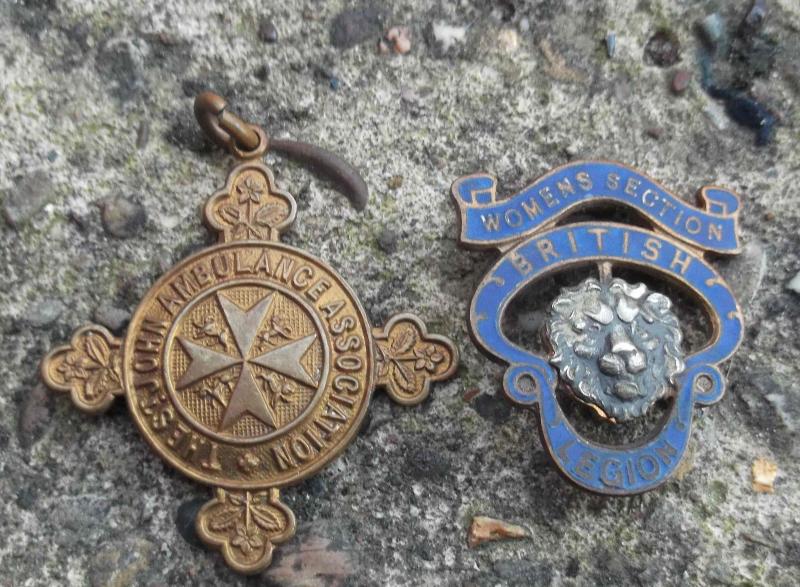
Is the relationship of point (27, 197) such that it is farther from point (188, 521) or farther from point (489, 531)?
point (489, 531)

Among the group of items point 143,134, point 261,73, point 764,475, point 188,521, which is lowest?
point 188,521

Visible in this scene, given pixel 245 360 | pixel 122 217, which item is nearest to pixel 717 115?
pixel 245 360

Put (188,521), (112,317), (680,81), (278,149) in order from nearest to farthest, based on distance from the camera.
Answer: (188,521) → (112,317) → (278,149) → (680,81)

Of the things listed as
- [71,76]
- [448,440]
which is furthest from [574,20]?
[71,76]

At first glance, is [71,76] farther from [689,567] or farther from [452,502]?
[689,567]

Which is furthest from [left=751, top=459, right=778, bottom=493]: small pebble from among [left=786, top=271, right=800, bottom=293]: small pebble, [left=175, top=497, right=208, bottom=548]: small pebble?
[left=175, top=497, right=208, bottom=548]: small pebble
